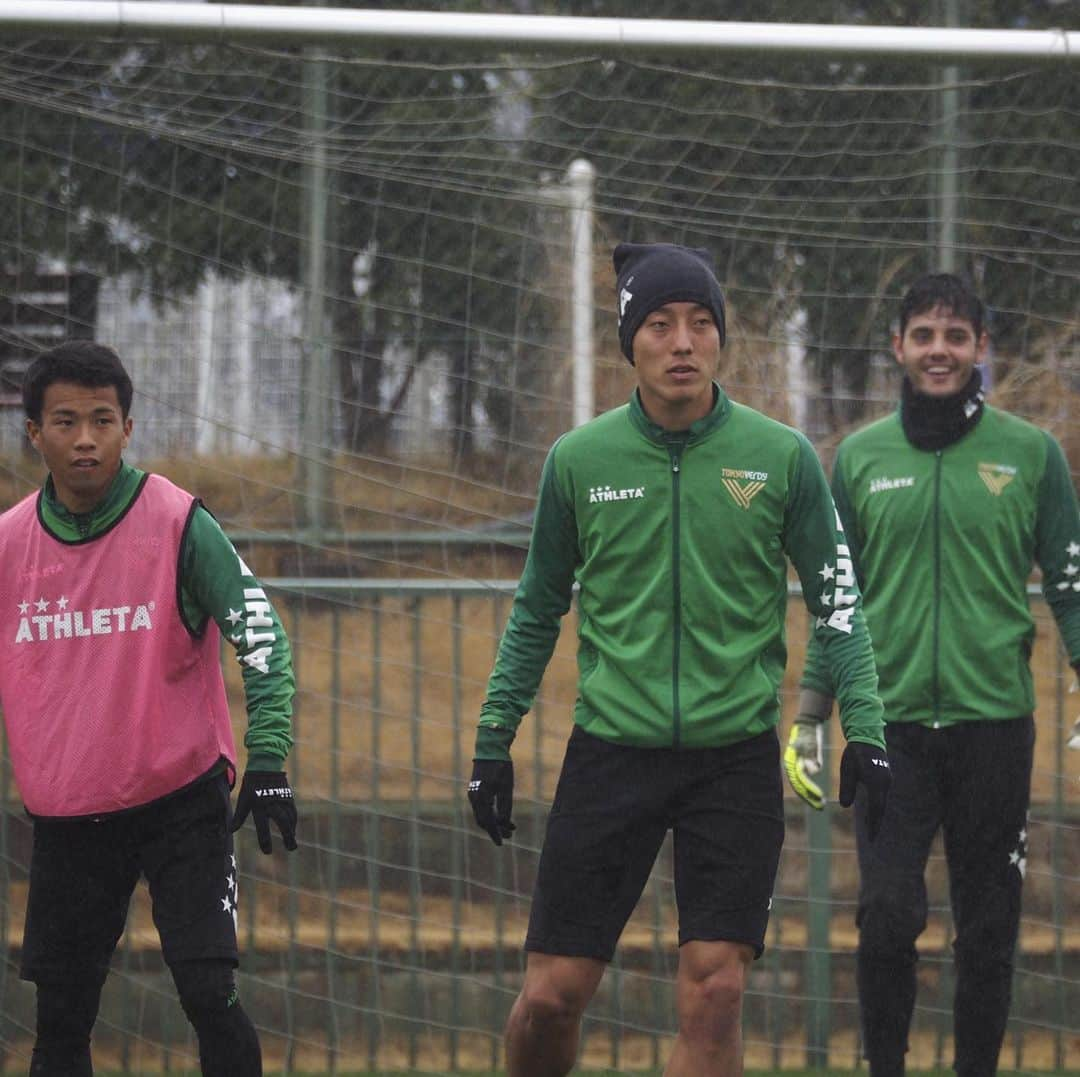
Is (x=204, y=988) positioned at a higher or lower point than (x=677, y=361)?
lower

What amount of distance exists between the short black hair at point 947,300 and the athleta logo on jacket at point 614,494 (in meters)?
1.35

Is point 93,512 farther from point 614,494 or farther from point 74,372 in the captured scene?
point 614,494

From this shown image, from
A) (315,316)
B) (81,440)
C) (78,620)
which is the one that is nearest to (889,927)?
(78,620)

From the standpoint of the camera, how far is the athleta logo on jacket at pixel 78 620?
161 inches

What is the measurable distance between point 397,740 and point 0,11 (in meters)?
2.50

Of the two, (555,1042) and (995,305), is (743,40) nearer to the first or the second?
(995,305)

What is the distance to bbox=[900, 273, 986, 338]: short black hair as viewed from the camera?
506cm

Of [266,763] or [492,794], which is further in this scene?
[492,794]

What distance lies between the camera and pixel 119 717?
13.3ft

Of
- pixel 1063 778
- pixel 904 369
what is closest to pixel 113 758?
pixel 904 369

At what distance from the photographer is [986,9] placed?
7281mm

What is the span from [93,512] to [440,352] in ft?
7.68

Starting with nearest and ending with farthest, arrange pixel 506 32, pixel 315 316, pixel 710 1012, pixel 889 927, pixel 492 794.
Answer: pixel 710 1012, pixel 492 794, pixel 889 927, pixel 506 32, pixel 315 316

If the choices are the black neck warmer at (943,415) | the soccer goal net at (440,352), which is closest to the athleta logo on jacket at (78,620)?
the soccer goal net at (440,352)
